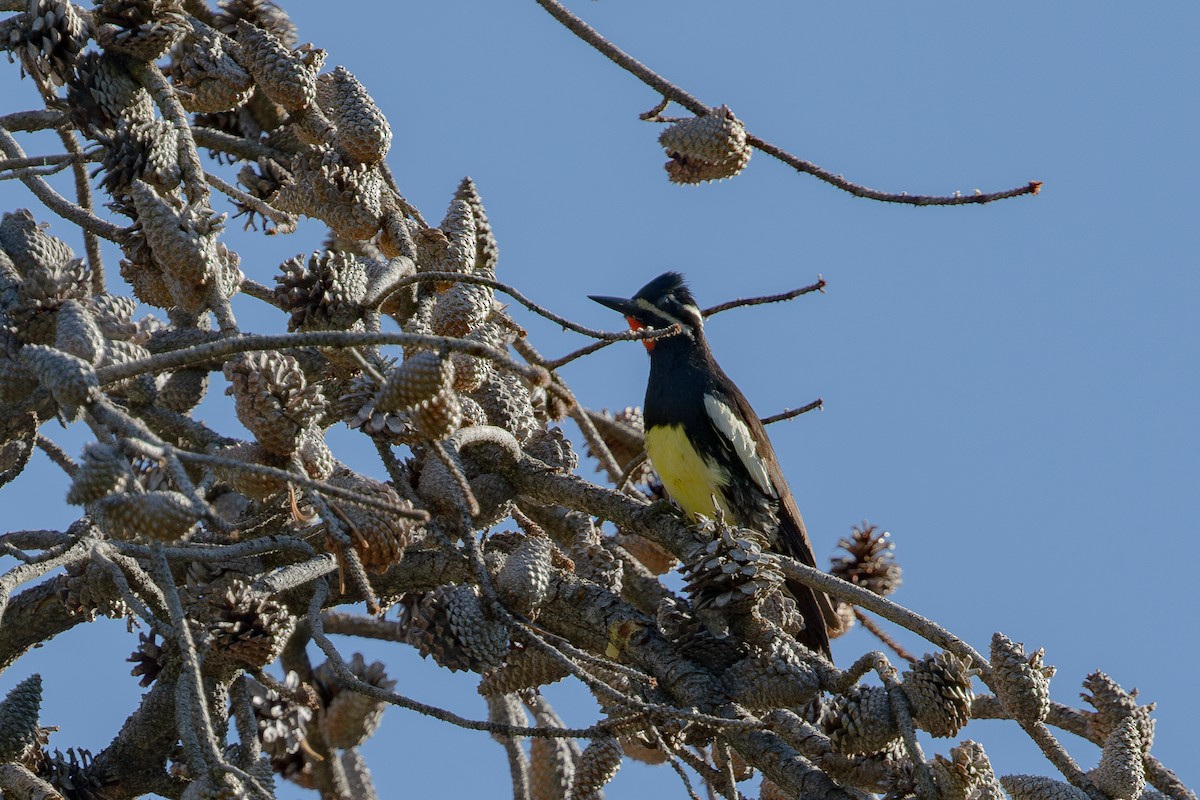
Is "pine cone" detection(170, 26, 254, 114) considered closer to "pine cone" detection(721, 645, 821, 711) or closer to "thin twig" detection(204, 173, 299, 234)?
"thin twig" detection(204, 173, 299, 234)

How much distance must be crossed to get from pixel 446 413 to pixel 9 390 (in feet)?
3.29

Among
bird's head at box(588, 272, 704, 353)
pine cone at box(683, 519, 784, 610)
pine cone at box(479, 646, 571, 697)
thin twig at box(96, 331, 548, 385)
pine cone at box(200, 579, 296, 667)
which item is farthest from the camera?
bird's head at box(588, 272, 704, 353)

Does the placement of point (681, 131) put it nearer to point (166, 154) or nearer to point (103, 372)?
point (166, 154)

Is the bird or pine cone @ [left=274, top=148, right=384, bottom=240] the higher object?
the bird

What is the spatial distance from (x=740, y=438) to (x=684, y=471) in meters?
0.41

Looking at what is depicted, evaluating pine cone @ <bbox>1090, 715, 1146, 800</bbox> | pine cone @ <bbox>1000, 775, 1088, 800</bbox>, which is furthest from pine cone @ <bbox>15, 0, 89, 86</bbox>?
pine cone @ <bbox>1090, 715, 1146, 800</bbox>

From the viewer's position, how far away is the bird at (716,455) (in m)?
4.53

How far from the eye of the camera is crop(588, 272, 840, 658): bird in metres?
4.53

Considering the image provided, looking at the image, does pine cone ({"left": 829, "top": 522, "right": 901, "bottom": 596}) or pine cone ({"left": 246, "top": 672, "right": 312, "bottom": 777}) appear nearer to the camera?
pine cone ({"left": 246, "top": 672, "right": 312, "bottom": 777})

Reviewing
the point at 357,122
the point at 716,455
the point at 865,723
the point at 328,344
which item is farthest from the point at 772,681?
the point at 716,455

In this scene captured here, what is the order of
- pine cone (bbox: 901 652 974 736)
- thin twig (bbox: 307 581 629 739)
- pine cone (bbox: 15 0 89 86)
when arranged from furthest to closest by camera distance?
pine cone (bbox: 15 0 89 86)
pine cone (bbox: 901 652 974 736)
thin twig (bbox: 307 581 629 739)

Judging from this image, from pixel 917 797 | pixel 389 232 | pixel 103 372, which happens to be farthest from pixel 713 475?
pixel 103 372

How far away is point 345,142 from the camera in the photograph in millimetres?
3090

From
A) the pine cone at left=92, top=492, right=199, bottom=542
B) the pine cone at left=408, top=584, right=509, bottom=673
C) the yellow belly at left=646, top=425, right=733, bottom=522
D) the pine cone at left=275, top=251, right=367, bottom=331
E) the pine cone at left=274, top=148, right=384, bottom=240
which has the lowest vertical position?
the pine cone at left=92, top=492, right=199, bottom=542
